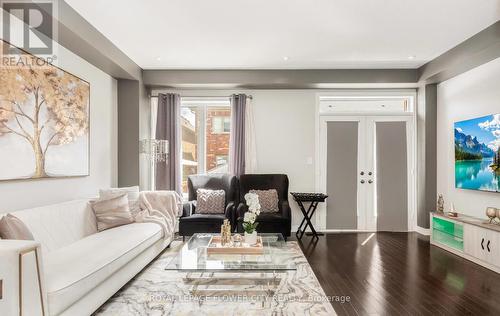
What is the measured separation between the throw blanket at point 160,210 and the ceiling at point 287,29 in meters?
2.02

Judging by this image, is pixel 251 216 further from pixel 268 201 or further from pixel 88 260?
pixel 268 201

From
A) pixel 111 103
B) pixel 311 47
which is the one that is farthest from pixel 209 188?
pixel 311 47

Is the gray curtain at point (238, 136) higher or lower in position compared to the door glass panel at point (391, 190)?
higher

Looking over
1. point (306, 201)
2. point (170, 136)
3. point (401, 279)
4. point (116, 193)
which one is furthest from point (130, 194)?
→ point (401, 279)

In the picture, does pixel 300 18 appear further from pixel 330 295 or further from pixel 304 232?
pixel 304 232

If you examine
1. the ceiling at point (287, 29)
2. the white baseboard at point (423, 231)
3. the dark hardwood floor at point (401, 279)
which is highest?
the ceiling at point (287, 29)

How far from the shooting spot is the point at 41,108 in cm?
304

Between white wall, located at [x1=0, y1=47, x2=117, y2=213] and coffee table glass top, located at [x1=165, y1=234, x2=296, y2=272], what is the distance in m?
1.58

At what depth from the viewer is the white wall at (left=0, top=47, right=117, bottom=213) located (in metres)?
2.80

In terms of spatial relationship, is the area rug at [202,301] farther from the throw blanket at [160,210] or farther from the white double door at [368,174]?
the white double door at [368,174]

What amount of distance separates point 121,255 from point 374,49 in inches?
155

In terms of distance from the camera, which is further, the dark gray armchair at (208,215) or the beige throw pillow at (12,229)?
the dark gray armchair at (208,215)

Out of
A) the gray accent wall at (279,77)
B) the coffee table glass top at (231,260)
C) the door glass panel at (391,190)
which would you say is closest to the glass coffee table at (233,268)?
the coffee table glass top at (231,260)

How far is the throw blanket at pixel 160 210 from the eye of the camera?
3.70 meters
